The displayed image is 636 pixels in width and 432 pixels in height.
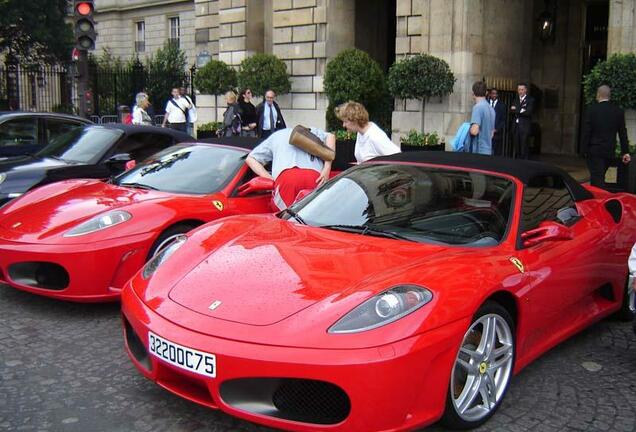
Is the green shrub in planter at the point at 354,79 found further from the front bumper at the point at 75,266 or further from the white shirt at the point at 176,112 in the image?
the front bumper at the point at 75,266

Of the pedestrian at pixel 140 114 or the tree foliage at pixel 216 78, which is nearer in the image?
the pedestrian at pixel 140 114

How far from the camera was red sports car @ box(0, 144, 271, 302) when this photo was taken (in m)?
5.20

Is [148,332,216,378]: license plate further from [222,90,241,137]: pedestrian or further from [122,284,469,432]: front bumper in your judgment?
[222,90,241,137]: pedestrian

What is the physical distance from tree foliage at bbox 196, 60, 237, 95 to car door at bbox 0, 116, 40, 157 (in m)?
8.90

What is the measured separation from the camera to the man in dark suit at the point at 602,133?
397 inches

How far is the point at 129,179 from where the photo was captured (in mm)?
6516

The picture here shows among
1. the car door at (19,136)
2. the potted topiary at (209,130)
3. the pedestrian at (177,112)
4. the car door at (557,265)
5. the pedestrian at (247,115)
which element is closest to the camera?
the car door at (557,265)

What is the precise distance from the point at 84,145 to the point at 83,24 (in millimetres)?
4970

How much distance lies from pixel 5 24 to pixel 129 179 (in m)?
27.4

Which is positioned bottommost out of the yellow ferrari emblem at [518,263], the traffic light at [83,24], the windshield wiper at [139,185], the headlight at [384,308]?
the headlight at [384,308]

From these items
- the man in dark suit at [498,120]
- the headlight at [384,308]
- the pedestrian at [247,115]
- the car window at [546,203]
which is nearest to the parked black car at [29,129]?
the pedestrian at [247,115]

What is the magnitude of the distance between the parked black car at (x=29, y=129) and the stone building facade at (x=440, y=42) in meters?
7.60

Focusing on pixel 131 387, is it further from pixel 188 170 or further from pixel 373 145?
pixel 373 145

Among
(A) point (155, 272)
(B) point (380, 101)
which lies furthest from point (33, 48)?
(A) point (155, 272)
